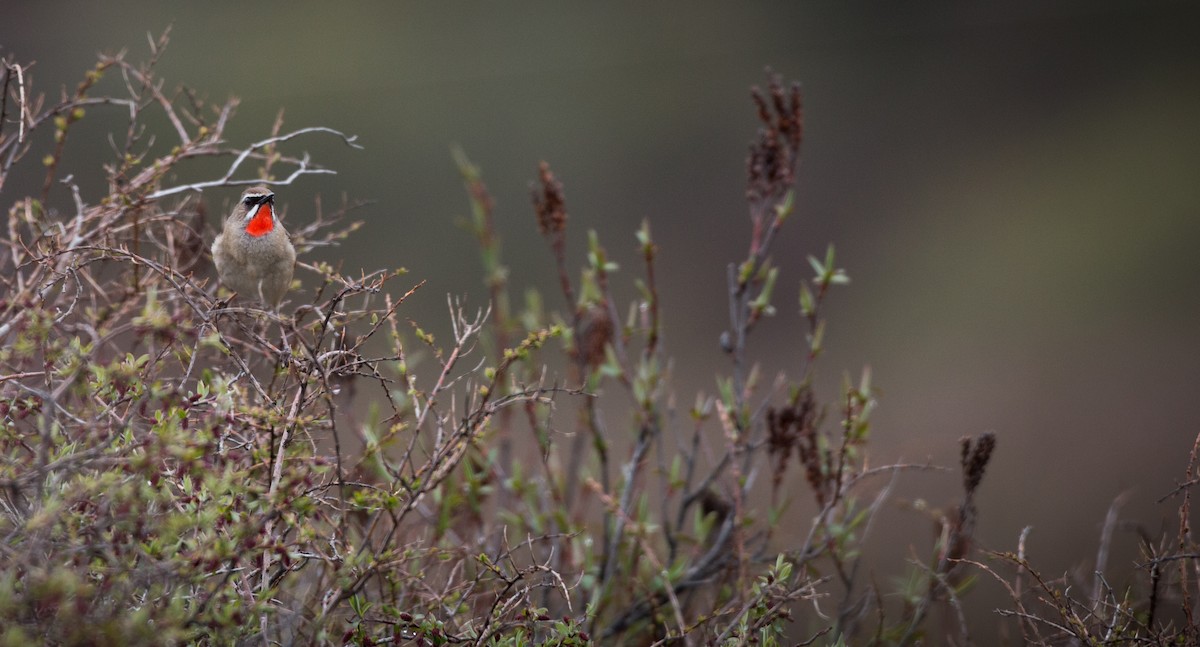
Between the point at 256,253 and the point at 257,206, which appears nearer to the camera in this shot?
the point at 256,253

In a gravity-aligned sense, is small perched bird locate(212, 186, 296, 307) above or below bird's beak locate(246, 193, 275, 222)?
below

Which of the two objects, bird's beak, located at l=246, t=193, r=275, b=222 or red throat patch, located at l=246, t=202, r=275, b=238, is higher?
bird's beak, located at l=246, t=193, r=275, b=222

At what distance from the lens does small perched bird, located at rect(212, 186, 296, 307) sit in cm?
278

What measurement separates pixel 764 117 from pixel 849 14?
5153 mm

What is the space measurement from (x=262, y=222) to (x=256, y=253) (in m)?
0.13

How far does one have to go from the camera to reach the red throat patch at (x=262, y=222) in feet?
9.27

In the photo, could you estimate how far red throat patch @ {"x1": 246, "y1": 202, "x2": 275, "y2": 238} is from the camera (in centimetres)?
283

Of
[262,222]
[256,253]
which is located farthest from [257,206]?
[256,253]

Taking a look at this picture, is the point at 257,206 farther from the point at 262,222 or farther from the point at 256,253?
the point at 256,253

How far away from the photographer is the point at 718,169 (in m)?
7.91

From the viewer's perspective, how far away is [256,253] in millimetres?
2779

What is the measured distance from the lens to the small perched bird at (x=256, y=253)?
2.78 m

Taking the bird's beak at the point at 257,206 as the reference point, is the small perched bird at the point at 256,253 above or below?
below

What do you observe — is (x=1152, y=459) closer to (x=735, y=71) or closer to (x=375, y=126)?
(x=735, y=71)
